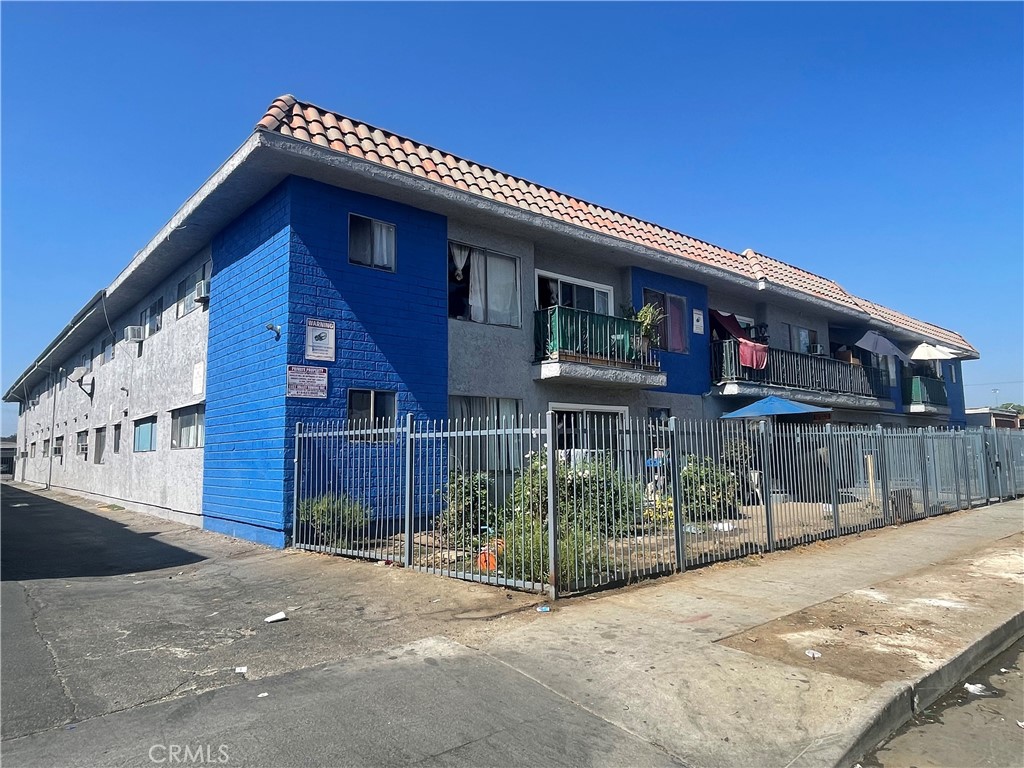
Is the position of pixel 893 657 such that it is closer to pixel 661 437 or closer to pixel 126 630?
pixel 661 437

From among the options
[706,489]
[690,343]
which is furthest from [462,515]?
[690,343]

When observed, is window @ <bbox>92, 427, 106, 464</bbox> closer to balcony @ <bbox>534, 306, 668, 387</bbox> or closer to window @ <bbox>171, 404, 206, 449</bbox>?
window @ <bbox>171, 404, 206, 449</bbox>

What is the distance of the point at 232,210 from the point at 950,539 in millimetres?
13756

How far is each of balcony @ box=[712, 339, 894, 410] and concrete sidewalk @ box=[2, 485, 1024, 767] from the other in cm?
953

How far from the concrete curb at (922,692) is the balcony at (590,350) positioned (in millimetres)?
8746

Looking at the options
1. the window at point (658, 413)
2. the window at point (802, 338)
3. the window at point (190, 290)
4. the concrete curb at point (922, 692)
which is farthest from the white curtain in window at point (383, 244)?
the window at point (802, 338)

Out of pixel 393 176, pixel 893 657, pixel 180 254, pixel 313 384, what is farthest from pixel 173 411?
pixel 893 657

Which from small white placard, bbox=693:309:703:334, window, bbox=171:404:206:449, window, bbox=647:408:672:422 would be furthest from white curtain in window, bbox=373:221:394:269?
small white placard, bbox=693:309:703:334

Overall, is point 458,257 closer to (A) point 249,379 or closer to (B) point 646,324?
(A) point 249,379

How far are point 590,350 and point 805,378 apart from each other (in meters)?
8.85

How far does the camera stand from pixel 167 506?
15.1m

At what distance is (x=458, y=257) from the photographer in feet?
43.4

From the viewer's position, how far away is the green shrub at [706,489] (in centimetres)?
854

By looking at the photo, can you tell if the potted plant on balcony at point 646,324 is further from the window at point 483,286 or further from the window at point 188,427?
the window at point 188,427
